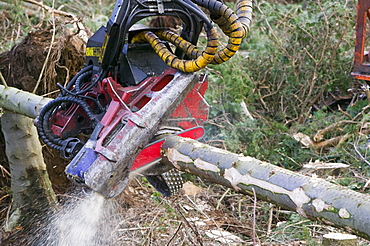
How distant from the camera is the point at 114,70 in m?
2.41

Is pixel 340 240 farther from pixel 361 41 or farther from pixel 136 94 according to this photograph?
pixel 361 41

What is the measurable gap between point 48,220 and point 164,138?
1.95 meters

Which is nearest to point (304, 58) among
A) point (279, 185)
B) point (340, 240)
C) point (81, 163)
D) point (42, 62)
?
point (42, 62)

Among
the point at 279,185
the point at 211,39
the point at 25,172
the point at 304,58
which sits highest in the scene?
the point at 211,39

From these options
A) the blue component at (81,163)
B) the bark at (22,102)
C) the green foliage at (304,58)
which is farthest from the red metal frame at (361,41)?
the blue component at (81,163)

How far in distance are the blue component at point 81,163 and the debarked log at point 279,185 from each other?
43 cm

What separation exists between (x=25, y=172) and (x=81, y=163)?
170 cm

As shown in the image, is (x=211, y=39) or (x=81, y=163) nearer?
(x=81, y=163)

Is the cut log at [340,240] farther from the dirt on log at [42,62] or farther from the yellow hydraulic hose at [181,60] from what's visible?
the dirt on log at [42,62]

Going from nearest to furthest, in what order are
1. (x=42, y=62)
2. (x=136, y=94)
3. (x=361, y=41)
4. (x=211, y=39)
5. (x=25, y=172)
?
(x=211, y=39) → (x=136, y=94) → (x=25, y=172) → (x=42, y=62) → (x=361, y=41)

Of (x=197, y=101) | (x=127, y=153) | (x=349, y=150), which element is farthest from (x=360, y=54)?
(x=127, y=153)

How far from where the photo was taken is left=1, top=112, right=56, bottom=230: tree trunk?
3365 mm

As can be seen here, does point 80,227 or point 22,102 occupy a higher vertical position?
point 22,102

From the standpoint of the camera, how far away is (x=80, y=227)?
9.84 ft
